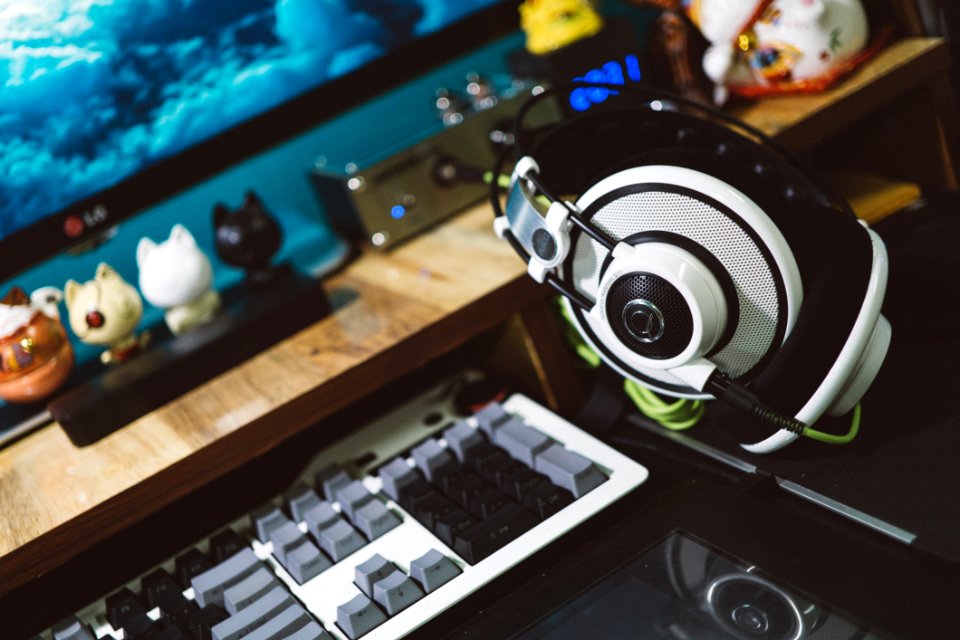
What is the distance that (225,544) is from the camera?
0.77 metres

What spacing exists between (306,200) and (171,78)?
0.83 feet

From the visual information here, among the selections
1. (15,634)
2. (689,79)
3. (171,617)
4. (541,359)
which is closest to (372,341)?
(541,359)

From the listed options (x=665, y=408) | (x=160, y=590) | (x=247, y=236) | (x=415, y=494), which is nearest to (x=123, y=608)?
(x=160, y=590)

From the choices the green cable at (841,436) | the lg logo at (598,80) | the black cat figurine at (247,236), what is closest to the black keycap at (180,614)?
the black cat figurine at (247,236)

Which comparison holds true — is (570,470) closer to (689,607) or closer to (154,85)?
(689,607)

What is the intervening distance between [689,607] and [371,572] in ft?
0.75

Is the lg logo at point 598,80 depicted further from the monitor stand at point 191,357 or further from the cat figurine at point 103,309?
the cat figurine at point 103,309

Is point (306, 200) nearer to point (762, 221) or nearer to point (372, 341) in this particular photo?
point (372, 341)

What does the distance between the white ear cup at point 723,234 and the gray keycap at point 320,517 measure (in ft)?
0.87

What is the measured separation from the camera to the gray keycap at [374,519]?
740 mm

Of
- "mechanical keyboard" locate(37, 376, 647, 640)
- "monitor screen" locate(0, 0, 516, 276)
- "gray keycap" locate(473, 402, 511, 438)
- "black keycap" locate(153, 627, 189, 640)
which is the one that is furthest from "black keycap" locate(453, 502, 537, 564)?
"monitor screen" locate(0, 0, 516, 276)

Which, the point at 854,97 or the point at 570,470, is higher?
the point at 854,97

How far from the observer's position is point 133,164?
921 mm

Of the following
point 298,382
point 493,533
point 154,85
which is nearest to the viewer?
point 493,533
